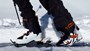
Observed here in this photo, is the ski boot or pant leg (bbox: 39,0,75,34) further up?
pant leg (bbox: 39,0,75,34)

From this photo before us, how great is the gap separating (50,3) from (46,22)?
2.24 feet

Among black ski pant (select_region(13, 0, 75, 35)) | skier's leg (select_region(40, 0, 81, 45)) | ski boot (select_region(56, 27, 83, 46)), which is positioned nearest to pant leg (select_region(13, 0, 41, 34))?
black ski pant (select_region(13, 0, 75, 35))

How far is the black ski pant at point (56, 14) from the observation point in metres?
5.71

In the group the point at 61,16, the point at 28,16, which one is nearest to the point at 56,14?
the point at 61,16

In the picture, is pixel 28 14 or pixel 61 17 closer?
pixel 61 17

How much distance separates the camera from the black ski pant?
571 cm

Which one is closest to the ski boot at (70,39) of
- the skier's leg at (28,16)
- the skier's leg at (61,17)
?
the skier's leg at (61,17)

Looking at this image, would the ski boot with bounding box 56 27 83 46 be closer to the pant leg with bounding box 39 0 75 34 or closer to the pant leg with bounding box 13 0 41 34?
the pant leg with bounding box 39 0 75 34

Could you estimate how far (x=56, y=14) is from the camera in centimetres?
572

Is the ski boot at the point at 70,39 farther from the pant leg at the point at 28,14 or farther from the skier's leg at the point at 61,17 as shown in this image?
the pant leg at the point at 28,14

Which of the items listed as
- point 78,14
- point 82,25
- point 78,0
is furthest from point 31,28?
point 78,0

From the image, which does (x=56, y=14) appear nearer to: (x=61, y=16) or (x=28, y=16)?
(x=61, y=16)

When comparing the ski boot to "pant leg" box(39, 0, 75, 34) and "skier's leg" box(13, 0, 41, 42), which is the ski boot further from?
"skier's leg" box(13, 0, 41, 42)

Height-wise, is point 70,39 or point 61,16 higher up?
point 61,16
